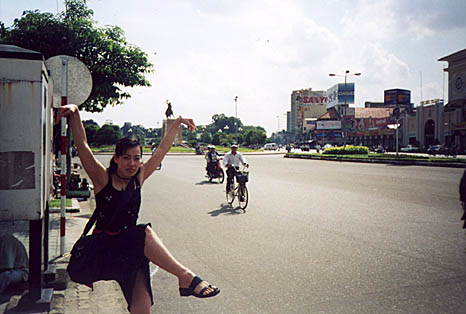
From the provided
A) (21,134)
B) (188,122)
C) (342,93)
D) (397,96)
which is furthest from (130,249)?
(342,93)

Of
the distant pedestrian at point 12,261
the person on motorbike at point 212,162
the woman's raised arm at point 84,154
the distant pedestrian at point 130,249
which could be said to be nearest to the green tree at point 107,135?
the person on motorbike at point 212,162

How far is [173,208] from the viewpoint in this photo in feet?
34.4

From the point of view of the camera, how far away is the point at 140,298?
2613mm

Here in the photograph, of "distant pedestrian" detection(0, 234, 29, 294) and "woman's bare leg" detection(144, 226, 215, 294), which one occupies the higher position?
"woman's bare leg" detection(144, 226, 215, 294)

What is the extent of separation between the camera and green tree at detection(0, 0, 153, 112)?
9281mm

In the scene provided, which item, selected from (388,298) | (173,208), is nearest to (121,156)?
(388,298)

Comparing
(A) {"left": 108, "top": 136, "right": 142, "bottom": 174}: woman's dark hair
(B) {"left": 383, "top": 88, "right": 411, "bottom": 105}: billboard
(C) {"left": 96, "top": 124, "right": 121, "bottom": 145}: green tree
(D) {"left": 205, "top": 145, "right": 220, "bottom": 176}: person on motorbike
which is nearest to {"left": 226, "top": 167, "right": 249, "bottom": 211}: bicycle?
(A) {"left": 108, "top": 136, "right": 142, "bottom": 174}: woman's dark hair

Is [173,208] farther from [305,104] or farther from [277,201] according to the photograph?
[305,104]

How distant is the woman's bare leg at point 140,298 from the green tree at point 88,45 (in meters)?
7.98

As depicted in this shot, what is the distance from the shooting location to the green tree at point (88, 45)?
9281 mm

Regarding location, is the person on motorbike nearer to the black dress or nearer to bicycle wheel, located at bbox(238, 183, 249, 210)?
bicycle wheel, located at bbox(238, 183, 249, 210)

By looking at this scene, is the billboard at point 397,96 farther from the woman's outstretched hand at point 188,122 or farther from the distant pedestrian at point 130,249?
the distant pedestrian at point 130,249

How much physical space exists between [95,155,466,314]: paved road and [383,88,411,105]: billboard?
85445 millimetres

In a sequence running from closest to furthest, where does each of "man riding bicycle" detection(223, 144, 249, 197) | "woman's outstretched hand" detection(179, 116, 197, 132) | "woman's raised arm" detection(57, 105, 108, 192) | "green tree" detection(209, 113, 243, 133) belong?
"woman's raised arm" detection(57, 105, 108, 192) → "woman's outstretched hand" detection(179, 116, 197, 132) → "man riding bicycle" detection(223, 144, 249, 197) → "green tree" detection(209, 113, 243, 133)
